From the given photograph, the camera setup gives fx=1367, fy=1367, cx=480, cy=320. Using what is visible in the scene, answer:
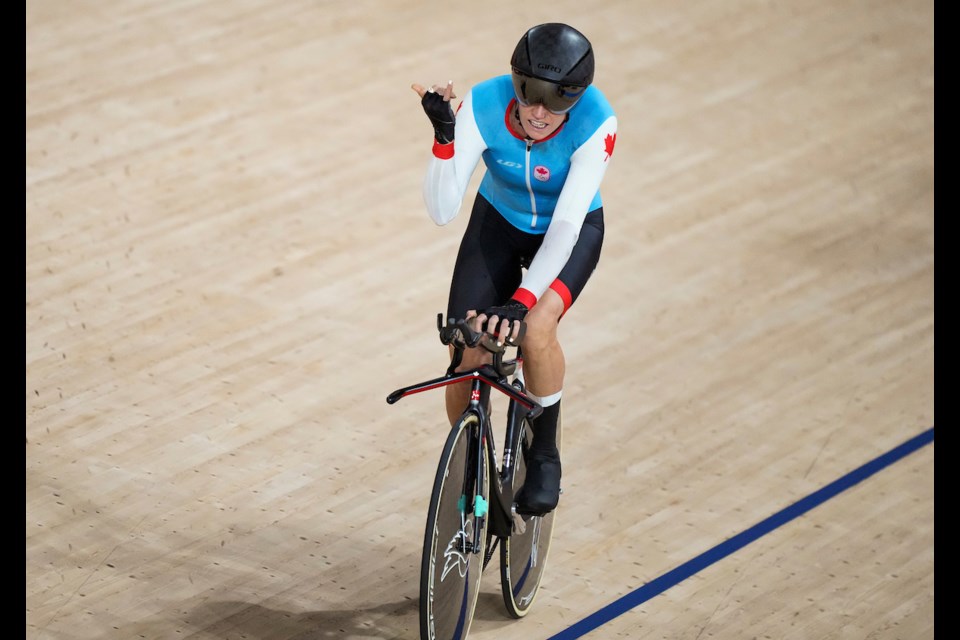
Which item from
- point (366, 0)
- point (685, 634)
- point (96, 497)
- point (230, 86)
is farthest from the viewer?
point (366, 0)

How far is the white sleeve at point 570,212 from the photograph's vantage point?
10.6 ft

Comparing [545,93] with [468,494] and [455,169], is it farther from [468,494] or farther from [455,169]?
[468,494]

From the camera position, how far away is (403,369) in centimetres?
491

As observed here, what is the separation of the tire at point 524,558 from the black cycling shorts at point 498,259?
0.42 meters

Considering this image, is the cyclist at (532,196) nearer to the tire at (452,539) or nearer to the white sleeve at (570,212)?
the white sleeve at (570,212)

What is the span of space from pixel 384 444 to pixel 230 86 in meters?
2.78

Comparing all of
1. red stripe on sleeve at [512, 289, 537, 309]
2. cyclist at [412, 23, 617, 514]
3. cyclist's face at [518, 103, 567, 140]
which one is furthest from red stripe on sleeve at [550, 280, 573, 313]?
cyclist's face at [518, 103, 567, 140]

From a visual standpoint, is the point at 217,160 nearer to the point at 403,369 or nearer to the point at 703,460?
the point at 403,369

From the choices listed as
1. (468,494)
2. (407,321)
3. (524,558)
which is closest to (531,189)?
(468,494)

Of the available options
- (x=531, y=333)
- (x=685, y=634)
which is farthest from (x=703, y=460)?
(x=531, y=333)

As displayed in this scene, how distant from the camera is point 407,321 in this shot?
5211 mm

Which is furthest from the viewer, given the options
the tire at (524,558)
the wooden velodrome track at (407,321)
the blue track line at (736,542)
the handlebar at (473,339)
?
the wooden velodrome track at (407,321)

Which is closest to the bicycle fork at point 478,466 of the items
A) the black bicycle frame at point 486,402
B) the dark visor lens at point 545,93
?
the black bicycle frame at point 486,402
